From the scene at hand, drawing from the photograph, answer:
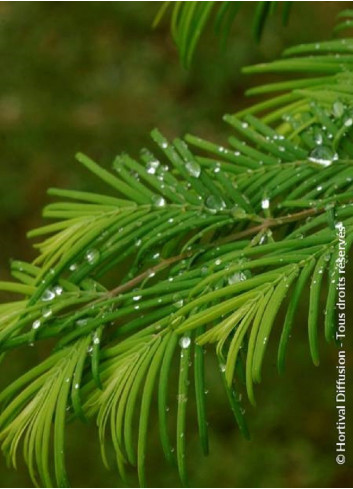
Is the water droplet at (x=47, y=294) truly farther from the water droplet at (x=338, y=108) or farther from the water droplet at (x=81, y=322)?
the water droplet at (x=338, y=108)

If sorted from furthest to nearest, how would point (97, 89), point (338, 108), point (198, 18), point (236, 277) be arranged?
point (97, 89) < point (198, 18) < point (338, 108) < point (236, 277)

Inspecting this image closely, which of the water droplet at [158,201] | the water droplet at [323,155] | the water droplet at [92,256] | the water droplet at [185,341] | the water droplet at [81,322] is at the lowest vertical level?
the water droplet at [185,341]

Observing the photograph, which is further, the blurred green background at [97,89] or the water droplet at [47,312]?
the blurred green background at [97,89]

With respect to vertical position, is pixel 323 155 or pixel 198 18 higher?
pixel 198 18

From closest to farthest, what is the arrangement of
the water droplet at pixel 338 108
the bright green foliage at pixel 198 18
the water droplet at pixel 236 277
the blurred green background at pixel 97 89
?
the water droplet at pixel 236 277
the water droplet at pixel 338 108
the bright green foliage at pixel 198 18
the blurred green background at pixel 97 89

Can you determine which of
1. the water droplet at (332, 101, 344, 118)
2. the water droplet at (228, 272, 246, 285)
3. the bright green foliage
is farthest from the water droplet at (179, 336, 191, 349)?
the bright green foliage

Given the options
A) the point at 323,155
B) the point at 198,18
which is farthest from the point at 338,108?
the point at 198,18

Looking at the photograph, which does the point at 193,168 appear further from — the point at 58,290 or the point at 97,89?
the point at 97,89

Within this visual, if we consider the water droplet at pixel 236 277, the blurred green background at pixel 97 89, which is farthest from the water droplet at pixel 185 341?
the blurred green background at pixel 97 89

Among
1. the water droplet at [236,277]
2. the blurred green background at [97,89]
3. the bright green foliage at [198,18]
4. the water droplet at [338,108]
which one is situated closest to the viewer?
the water droplet at [236,277]

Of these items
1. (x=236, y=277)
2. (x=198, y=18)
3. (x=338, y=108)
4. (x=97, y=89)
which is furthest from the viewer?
(x=97, y=89)
